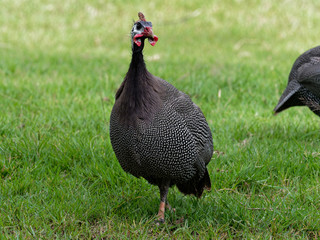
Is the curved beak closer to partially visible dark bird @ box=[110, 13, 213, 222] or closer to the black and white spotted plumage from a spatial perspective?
partially visible dark bird @ box=[110, 13, 213, 222]

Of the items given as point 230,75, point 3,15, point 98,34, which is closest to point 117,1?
point 98,34

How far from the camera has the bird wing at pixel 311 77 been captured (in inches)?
169

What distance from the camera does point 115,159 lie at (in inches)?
146

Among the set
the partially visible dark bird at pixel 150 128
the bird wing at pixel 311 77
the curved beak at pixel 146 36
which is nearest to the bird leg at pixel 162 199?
the partially visible dark bird at pixel 150 128

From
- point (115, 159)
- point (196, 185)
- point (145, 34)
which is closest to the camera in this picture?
point (145, 34)

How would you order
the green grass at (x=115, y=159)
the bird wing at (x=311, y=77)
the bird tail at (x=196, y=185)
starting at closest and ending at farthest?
1. the green grass at (x=115, y=159)
2. the bird tail at (x=196, y=185)
3. the bird wing at (x=311, y=77)

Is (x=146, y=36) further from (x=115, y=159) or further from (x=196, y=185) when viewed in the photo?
(x=115, y=159)

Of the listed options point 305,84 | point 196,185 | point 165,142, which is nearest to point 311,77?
point 305,84

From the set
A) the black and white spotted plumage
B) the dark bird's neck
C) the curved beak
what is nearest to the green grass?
the black and white spotted plumage

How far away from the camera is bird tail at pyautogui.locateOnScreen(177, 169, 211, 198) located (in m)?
3.21

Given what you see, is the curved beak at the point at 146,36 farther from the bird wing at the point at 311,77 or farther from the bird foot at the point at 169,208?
the bird wing at the point at 311,77

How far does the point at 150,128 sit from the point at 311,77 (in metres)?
2.08

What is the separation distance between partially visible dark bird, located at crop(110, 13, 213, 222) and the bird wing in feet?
5.67

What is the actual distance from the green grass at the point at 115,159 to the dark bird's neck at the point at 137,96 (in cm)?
66
